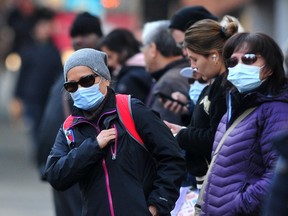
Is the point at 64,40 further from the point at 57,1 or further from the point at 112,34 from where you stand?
the point at 112,34

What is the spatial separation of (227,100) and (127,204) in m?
0.86

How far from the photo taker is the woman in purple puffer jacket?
590 cm

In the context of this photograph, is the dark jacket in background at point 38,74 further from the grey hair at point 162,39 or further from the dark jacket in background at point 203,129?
the dark jacket in background at point 203,129

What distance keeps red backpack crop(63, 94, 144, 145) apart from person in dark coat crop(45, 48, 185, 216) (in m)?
0.01

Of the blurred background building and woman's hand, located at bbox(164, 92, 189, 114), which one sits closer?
woman's hand, located at bbox(164, 92, 189, 114)

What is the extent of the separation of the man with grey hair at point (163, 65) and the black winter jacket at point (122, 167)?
1.43m

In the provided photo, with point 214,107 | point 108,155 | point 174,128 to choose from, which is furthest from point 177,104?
point 108,155

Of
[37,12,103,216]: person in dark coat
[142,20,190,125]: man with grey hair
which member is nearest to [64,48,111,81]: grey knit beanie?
[142,20,190,125]: man with grey hair

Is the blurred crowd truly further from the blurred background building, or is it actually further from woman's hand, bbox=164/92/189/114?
the blurred background building

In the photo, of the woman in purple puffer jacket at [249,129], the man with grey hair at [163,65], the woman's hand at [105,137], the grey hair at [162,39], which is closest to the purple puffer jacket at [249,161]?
the woman in purple puffer jacket at [249,129]

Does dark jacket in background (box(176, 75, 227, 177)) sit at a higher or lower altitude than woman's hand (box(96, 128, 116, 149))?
lower

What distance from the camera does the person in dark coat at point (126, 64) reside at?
8922 millimetres

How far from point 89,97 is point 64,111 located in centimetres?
305

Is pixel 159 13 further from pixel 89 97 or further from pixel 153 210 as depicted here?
pixel 153 210
